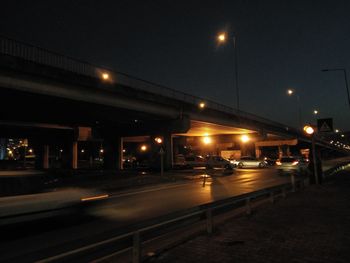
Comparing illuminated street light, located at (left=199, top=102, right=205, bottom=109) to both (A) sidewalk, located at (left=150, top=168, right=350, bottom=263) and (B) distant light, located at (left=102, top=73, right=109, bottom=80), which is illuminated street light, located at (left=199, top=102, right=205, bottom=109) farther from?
(A) sidewalk, located at (left=150, top=168, right=350, bottom=263)

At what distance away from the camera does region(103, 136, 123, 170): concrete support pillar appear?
43688 mm

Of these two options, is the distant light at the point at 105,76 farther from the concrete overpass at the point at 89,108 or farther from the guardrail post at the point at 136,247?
the guardrail post at the point at 136,247

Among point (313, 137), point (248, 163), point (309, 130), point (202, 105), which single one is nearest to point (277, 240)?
point (309, 130)

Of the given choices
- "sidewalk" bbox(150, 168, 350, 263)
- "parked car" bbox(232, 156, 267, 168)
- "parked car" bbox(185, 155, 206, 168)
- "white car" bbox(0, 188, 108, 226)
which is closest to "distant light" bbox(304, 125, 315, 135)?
"sidewalk" bbox(150, 168, 350, 263)

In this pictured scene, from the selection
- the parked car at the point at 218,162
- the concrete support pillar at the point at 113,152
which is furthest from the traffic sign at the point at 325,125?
the concrete support pillar at the point at 113,152

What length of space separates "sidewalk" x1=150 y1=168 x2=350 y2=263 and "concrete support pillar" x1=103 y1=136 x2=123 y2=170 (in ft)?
115

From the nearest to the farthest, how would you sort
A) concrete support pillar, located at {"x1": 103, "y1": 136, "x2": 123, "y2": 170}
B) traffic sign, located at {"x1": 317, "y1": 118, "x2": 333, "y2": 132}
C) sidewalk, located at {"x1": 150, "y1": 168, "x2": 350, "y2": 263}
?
sidewalk, located at {"x1": 150, "y1": 168, "x2": 350, "y2": 263}
traffic sign, located at {"x1": 317, "y1": 118, "x2": 333, "y2": 132}
concrete support pillar, located at {"x1": 103, "y1": 136, "x2": 123, "y2": 170}

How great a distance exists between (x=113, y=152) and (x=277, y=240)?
3882cm

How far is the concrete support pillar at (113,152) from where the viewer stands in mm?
43688

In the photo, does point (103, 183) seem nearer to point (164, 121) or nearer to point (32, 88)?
point (32, 88)

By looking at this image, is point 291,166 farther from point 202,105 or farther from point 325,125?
point 202,105

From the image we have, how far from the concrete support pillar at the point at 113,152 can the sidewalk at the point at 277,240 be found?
3515 centimetres

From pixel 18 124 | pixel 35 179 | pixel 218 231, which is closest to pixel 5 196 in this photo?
pixel 35 179

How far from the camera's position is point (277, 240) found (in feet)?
21.7
